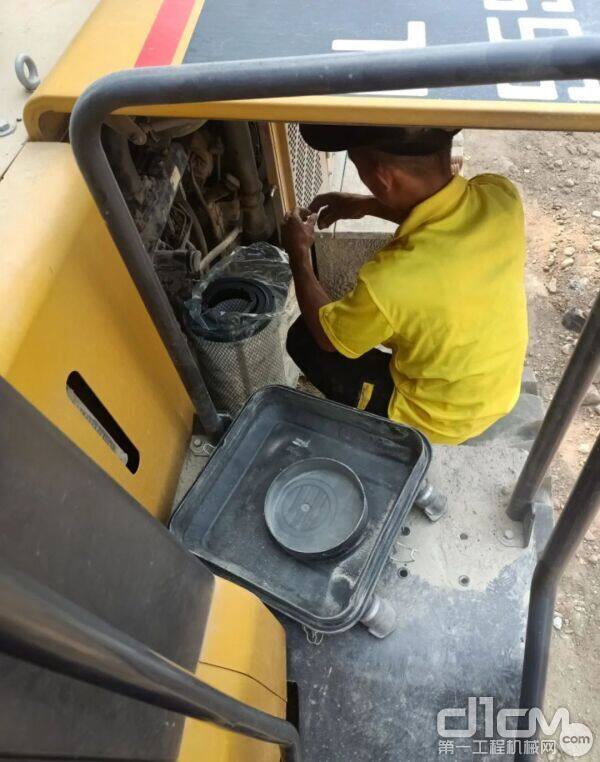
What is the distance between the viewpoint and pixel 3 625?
16.1 inches

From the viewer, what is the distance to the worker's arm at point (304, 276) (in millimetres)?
1605

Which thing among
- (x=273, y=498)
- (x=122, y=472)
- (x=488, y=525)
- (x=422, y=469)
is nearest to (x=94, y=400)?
(x=122, y=472)

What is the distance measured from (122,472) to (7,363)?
443 millimetres

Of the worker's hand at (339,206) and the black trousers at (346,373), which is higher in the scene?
the worker's hand at (339,206)

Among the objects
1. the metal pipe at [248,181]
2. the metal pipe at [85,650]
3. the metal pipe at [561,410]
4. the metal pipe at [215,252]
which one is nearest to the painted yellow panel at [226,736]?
the metal pipe at [85,650]

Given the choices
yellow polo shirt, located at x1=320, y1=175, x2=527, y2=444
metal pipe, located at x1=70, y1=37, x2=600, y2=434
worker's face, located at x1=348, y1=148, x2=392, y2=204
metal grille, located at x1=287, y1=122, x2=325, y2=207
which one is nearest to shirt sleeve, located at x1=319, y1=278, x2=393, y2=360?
yellow polo shirt, located at x1=320, y1=175, x2=527, y2=444

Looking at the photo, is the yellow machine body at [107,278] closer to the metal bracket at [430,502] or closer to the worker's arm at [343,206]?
the metal bracket at [430,502]

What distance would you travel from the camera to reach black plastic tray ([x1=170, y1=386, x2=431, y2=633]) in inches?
51.4

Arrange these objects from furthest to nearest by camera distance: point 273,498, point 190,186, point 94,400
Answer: point 190,186, point 273,498, point 94,400

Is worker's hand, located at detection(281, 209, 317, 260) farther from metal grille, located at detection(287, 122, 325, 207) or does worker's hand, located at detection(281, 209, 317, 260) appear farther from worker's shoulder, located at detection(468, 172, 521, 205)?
metal grille, located at detection(287, 122, 325, 207)

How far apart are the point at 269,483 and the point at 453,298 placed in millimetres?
621

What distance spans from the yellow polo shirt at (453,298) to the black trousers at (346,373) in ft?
0.74

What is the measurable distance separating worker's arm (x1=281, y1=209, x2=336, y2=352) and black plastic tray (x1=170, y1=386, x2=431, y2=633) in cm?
20

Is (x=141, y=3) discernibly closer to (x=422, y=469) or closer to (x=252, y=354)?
(x=252, y=354)
